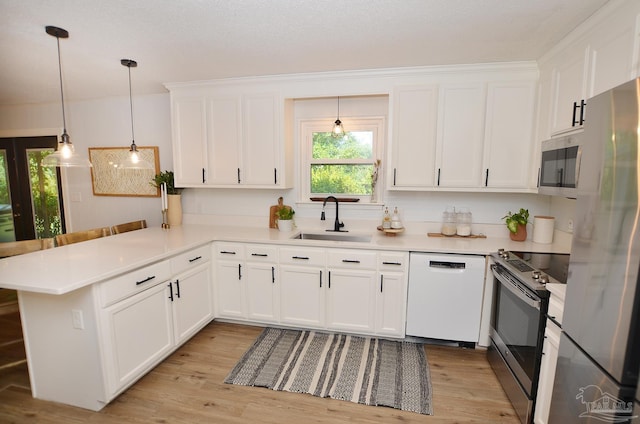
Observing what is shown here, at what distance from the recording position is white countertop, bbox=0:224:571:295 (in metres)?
1.71

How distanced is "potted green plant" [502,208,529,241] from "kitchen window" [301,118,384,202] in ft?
4.10

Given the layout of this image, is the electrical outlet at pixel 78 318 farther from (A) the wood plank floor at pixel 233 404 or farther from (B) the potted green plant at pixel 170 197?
(B) the potted green plant at pixel 170 197

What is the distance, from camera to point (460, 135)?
2.69 metres

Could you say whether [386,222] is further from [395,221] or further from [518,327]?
[518,327]

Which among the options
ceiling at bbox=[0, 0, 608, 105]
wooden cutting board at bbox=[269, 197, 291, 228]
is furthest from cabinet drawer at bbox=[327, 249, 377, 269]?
A: ceiling at bbox=[0, 0, 608, 105]

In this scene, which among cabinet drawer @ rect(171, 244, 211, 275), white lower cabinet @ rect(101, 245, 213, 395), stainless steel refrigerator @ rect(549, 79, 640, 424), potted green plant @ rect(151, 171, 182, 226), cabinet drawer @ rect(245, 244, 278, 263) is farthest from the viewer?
potted green plant @ rect(151, 171, 182, 226)

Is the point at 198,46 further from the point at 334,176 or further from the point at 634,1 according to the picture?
the point at 634,1

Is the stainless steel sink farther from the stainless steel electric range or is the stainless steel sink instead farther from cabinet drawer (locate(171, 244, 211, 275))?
the stainless steel electric range

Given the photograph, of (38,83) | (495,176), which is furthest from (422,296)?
(38,83)

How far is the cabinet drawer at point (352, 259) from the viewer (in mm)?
2631

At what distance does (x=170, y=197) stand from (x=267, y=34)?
2.19 metres

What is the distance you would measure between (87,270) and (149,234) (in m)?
1.23

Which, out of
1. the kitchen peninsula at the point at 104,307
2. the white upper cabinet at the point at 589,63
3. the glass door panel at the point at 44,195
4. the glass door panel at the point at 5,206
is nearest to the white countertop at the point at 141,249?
the kitchen peninsula at the point at 104,307

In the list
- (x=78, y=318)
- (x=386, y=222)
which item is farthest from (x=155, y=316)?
(x=386, y=222)
